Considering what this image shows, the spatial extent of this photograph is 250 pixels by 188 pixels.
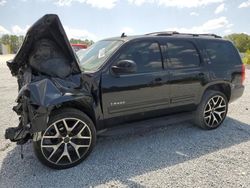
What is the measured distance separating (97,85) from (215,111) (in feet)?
8.65

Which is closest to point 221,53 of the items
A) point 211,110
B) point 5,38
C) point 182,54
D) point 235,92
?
point 235,92

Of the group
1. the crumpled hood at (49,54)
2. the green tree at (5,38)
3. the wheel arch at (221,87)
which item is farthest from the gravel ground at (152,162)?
the green tree at (5,38)

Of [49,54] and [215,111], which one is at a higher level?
[49,54]

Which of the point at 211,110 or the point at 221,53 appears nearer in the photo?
the point at 211,110

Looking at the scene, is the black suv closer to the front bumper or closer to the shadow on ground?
the front bumper

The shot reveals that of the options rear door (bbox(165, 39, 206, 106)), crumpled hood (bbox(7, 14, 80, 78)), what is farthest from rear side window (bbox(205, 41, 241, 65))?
crumpled hood (bbox(7, 14, 80, 78))

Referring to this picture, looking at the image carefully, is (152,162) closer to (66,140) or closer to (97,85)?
(66,140)

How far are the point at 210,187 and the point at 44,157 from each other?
220 cm

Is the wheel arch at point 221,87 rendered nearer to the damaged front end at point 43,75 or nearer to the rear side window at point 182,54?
the rear side window at point 182,54

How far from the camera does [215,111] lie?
490 cm

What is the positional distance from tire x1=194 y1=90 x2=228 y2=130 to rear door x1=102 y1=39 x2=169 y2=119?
2.88 ft

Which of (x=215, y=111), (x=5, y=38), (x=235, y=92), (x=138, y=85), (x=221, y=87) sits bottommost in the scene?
(x=5, y=38)

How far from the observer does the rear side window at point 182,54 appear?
430 cm

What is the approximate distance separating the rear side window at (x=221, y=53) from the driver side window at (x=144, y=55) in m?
1.26
